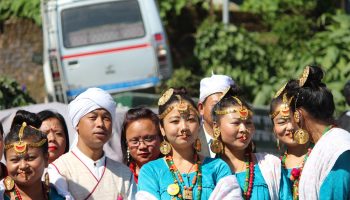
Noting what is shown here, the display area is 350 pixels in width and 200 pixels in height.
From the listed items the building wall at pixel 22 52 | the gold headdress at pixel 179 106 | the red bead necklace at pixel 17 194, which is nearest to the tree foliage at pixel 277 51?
the building wall at pixel 22 52

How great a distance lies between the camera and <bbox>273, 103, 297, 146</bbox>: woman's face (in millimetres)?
5863

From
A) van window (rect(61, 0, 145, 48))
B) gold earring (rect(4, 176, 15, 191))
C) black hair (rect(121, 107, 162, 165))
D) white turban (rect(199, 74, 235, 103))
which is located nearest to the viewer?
gold earring (rect(4, 176, 15, 191))

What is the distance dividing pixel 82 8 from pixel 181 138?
7960 millimetres

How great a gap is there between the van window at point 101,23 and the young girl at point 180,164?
24.4 feet

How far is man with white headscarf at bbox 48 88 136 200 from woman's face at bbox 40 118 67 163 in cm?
52

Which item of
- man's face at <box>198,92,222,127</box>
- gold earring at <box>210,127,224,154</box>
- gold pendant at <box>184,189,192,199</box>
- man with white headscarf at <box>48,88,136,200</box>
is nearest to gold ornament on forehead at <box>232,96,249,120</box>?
gold earring at <box>210,127,224,154</box>

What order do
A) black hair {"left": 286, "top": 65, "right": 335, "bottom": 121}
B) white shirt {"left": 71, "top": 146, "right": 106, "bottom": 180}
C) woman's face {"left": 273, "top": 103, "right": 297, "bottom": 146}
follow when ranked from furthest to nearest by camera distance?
woman's face {"left": 273, "top": 103, "right": 297, "bottom": 146}, white shirt {"left": 71, "top": 146, "right": 106, "bottom": 180}, black hair {"left": 286, "top": 65, "right": 335, "bottom": 121}

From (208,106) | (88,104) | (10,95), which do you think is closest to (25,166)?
(88,104)

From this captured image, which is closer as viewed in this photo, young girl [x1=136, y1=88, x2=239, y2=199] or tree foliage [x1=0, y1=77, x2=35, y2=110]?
young girl [x1=136, y1=88, x2=239, y2=199]

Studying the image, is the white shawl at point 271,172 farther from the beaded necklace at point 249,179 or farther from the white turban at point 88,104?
the white turban at point 88,104

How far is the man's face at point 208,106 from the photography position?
244 inches

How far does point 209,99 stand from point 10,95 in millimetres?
4024

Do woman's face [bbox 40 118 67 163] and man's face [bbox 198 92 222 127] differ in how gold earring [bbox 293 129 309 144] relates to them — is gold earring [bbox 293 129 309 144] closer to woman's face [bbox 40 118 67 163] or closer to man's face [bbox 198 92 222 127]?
man's face [bbox 198 92 222 127]

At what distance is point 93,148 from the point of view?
5691 mm
